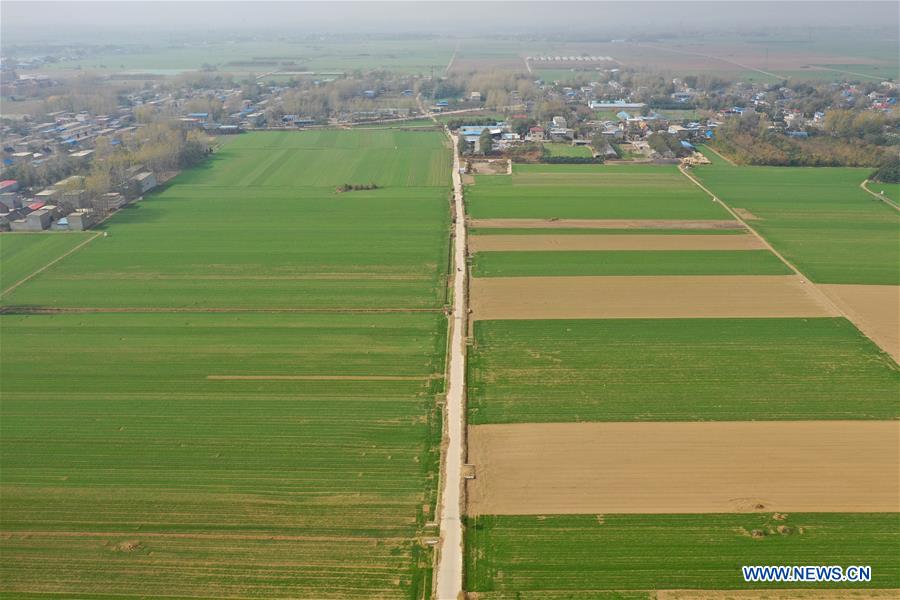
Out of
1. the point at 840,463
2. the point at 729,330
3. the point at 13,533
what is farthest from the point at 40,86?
the point at 840,463

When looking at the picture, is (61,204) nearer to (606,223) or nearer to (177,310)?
(177,310)

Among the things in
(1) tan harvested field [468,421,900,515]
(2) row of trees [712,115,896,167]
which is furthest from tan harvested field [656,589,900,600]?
(2) row of trees [712,115,896,167]

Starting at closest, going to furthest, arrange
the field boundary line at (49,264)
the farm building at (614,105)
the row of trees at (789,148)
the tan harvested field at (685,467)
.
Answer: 1. the tan harvested field at (685,467)
2. the field boundary line at (49,264)
3. the row of trees at (789,148)
4. the farm building at (614,105)

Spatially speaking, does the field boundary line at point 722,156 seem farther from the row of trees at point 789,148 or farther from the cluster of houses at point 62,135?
the cluster of houses at point 62,135

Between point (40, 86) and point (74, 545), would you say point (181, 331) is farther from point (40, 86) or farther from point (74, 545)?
point (40, 86)

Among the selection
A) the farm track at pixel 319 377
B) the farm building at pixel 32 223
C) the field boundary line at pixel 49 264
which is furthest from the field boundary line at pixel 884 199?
the farm building at pixel 32 223

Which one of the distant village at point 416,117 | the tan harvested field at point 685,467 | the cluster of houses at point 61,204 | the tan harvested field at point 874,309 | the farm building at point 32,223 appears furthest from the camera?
the distant village at point 416,117

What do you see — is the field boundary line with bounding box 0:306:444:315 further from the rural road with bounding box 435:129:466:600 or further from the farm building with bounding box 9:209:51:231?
the farm building with bounding box 9:209:51:231
